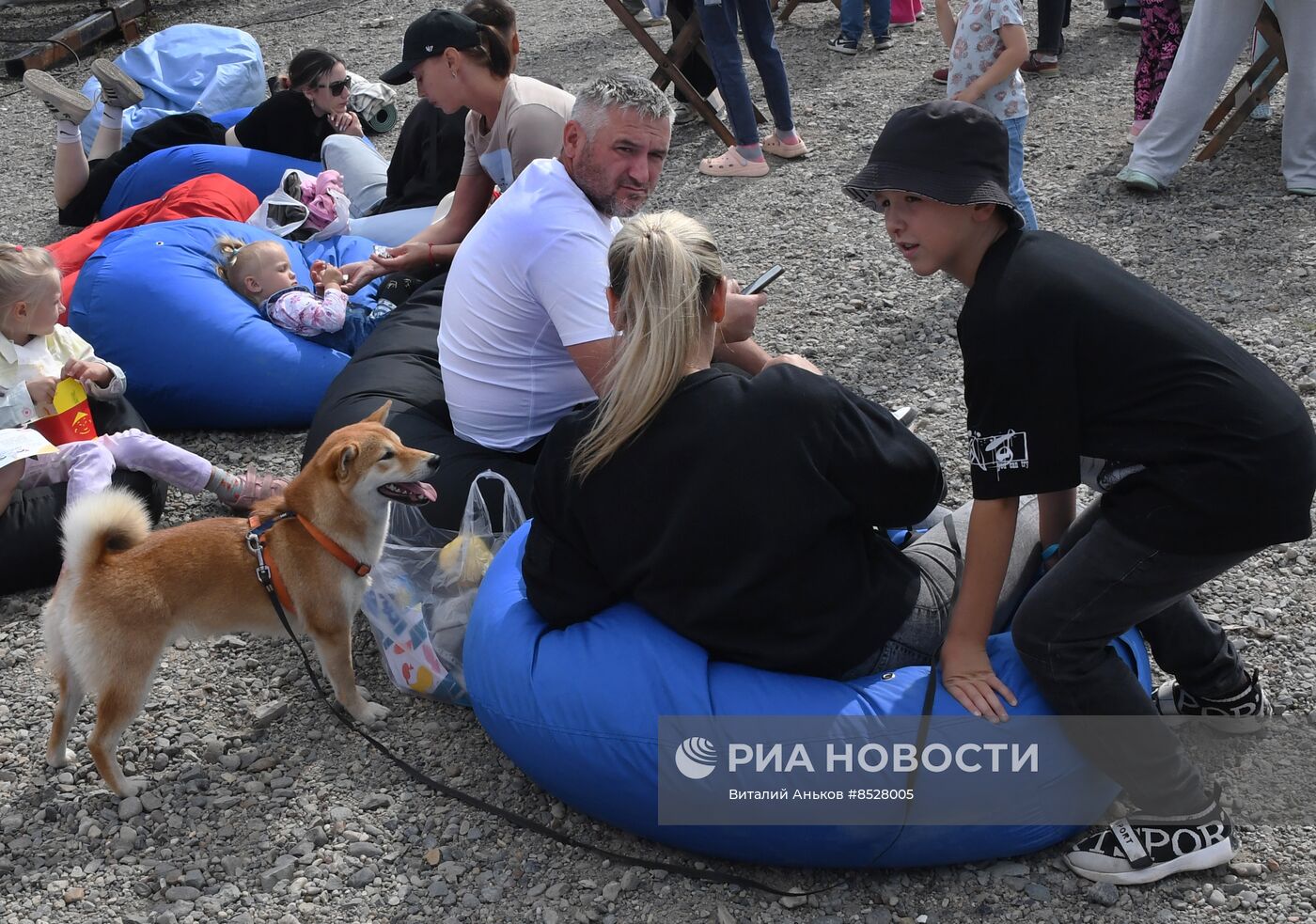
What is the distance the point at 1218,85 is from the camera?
250 inches

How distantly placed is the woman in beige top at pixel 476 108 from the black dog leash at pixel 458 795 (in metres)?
2.24

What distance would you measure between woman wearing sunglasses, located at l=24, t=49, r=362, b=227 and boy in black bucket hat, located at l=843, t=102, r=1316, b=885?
5358 mm

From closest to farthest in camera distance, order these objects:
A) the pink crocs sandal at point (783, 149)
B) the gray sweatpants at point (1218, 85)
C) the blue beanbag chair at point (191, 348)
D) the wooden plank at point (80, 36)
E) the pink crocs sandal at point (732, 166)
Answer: the blue beanbag chair at point (191, 348), the gray sweatpants at point (1218, 85), the pink crocs sandal at point (732, 166), the pink crocs sandal at point (783, 149), the wooden plank at point (80, 36)

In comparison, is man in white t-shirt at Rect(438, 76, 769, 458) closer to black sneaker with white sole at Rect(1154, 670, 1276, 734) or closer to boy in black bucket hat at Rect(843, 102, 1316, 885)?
A: boy in black bucket hat at Rect(843, 102, 1316, 885)

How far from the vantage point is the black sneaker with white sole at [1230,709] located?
294cm

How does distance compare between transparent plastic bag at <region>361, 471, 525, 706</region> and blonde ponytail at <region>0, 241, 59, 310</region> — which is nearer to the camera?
transparent plastic bag at <region>361, 471, 525, 706</region>

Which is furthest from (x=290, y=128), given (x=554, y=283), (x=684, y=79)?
(x=554, y=283)

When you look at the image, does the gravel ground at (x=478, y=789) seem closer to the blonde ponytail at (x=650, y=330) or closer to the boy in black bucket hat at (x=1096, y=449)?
the boy in black bucket hat at (x=1096, y=449)

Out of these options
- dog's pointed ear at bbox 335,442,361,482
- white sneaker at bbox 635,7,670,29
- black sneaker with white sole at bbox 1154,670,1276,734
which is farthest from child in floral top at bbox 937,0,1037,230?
white sneaker at bbox 635,7,670,29

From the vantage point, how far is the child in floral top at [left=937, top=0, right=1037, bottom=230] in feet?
18.0

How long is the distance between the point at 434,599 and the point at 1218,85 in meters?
5.26

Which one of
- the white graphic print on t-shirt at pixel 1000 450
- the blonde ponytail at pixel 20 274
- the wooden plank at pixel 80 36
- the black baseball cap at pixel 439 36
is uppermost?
the black baseball cap at pixel 439 36

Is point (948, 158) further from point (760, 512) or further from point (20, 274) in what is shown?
point (20, 274)

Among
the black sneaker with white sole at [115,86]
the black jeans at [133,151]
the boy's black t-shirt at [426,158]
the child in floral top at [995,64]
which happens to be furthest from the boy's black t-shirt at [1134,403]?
the black sneaker with white sole at [115,86]
